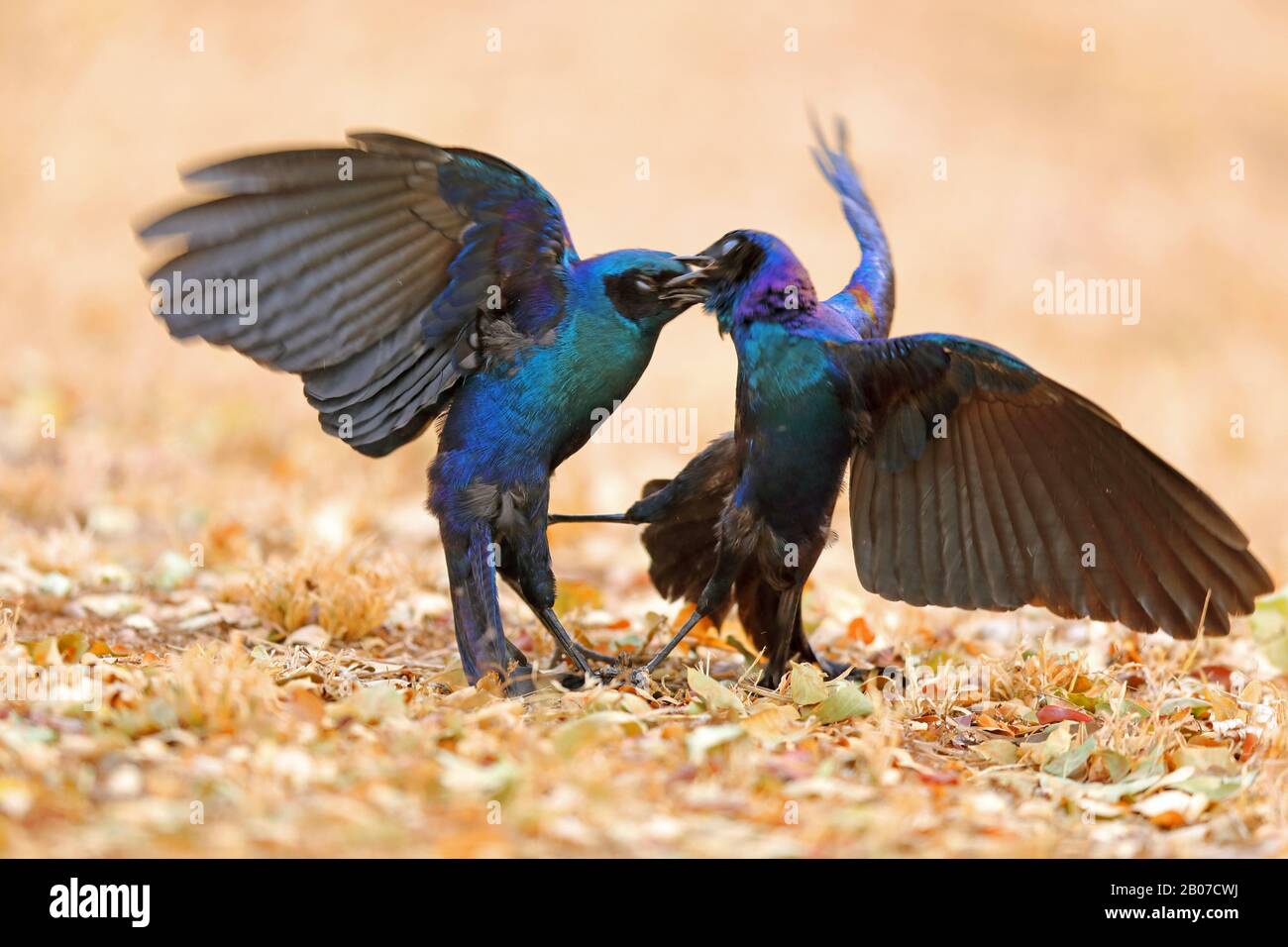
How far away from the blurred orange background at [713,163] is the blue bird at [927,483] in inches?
123

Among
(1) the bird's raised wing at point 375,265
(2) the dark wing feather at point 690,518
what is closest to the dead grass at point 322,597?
(1) the bird's raised wing at point 375,265

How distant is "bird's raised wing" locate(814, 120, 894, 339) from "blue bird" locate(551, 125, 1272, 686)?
0.26 metres

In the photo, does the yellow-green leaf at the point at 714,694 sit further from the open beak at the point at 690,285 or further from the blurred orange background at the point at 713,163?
the blurred orange background at the point at 713,163

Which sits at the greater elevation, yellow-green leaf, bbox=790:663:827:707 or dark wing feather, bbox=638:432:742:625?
dark wing feather, bbox=638:432:742:625

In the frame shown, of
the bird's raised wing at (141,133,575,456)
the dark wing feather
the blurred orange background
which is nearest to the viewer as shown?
the bird's raised wing at (141,133,575,456)

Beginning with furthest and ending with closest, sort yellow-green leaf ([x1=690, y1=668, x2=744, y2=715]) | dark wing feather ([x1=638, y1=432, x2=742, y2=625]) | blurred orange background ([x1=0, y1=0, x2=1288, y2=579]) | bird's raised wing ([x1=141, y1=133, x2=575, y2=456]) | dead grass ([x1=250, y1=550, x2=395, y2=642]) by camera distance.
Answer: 1. blurred orange background ([x1=0, y1=0, x2=1288, y2=579])
2. dead grass ([x1=250, y1=550, x2=395, y2=642])
3. dark wing feather ([x1=638, y1=432, x2=742, y2=625])
4. bird's raised wing ([x1=141, y1=133, x2=575, y2=456])
5. yellow-green leaf ([x1=690, y1=668, x2=744, y2=715])

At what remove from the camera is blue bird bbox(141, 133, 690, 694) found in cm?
403

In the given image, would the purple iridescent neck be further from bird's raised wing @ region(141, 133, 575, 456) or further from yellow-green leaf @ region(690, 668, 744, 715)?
yellow-green leaf @ region(690, 668, 744, 715)

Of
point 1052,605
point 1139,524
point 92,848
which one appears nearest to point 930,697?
point 1052,605

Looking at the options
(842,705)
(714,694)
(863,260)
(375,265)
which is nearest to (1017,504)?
(842,705)

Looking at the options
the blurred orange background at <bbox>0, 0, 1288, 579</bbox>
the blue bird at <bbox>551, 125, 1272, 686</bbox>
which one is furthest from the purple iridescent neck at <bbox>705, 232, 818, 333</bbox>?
the blurred orange background at <bbox>0, 0, 1288, 579</bbox>

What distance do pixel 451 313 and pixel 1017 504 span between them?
175cm

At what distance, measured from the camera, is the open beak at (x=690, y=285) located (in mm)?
4035

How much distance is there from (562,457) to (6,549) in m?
2.53
